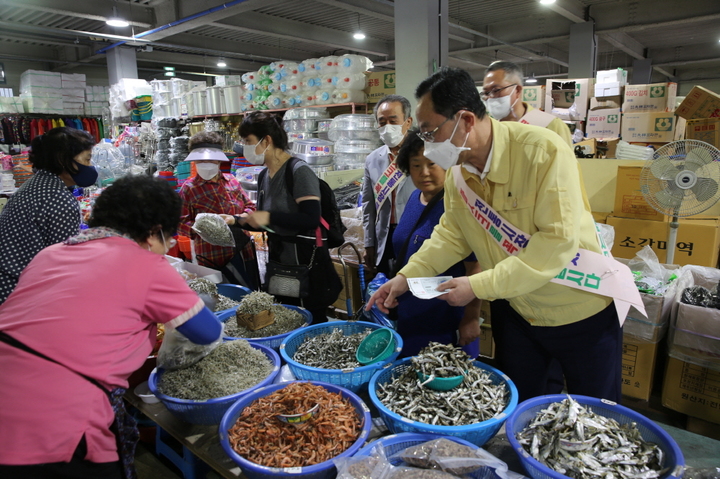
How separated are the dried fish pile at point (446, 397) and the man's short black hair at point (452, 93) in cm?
82

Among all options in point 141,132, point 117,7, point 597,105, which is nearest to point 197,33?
point 117,7

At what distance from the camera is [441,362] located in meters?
1.47

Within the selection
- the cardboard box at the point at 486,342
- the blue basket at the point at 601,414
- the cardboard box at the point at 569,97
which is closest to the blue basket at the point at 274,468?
the blue basket at the point at 601,414

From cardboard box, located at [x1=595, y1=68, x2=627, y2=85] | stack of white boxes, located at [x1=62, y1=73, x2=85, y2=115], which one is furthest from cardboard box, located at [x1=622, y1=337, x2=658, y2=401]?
stack of white boxes, located at [x1=62, y1=73, x2=85, y2=115]

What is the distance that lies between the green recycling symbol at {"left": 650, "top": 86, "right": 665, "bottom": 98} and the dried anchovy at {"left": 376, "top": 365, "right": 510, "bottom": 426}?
7086 millimetres

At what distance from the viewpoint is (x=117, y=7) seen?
802 cm

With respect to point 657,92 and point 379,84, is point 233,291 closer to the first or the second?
point 379,84

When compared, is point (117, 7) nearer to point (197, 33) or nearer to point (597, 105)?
point (197, 33)

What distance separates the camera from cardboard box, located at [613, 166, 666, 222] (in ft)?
11.1

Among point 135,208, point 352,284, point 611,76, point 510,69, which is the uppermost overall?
point 611,76

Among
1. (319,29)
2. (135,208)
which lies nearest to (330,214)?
(135,208)

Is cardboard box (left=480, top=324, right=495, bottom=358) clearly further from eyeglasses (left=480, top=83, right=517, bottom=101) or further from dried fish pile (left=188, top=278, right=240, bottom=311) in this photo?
dried fish pile (left=188, top=278, right=240, bottom=311)

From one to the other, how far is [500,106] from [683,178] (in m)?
1.27

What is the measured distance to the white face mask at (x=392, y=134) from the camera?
3.05 meters
